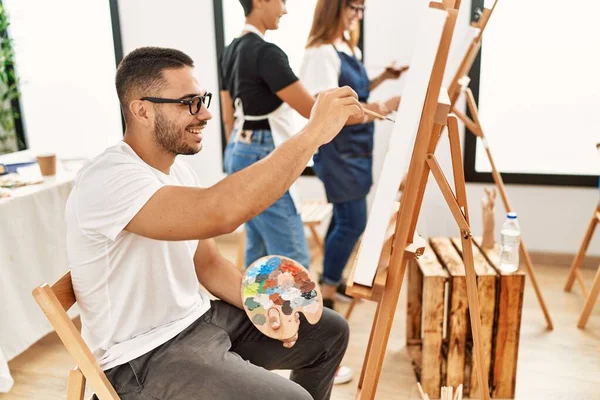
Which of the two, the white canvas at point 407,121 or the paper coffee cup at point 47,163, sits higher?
the white canvas at point 407,121

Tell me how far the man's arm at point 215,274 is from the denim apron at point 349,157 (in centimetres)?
88

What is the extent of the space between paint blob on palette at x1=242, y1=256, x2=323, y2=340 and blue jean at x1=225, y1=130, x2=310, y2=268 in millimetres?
636

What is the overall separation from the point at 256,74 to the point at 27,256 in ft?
3.76

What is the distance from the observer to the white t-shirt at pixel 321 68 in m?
2.12

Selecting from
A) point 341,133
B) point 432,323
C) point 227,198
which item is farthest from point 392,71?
point 227,198

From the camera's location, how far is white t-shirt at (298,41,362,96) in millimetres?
2119

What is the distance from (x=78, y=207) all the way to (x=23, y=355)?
1404mm

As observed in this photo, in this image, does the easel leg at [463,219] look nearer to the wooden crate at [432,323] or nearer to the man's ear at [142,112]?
the wooden crate at [432,323]

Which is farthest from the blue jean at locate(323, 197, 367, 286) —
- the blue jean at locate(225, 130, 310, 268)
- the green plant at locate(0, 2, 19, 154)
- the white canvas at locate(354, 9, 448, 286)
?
the green plant at locate(0, 2, 19, 154)

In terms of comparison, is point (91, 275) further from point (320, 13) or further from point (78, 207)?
point (320, 13)

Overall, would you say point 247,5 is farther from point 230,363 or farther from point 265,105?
point 230,363

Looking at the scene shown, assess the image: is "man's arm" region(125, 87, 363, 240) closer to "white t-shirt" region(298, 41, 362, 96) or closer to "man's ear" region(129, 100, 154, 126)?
"man's ear" region(129, 100, 154, 126)

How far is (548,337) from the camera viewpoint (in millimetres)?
2293

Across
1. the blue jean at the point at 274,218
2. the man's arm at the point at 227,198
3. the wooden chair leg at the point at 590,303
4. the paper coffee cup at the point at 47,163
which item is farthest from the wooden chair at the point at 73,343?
the wooden chair leg at the point at 590,303
